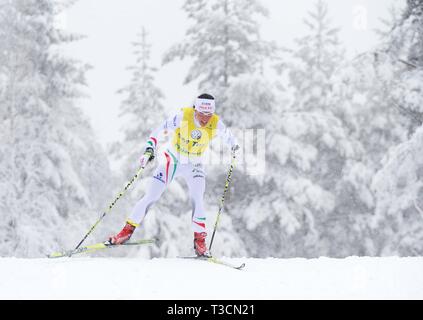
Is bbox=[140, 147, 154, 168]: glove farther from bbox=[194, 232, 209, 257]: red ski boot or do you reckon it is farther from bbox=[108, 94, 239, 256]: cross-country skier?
bbox=[194, 232, 209, 257]: red ski boot

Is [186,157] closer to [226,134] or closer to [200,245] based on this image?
[226,134]

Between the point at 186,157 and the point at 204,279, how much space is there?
235 centimetres

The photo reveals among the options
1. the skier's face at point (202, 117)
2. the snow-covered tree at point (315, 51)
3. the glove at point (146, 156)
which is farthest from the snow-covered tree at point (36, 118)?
the snow-covered tree at point (315, 51)

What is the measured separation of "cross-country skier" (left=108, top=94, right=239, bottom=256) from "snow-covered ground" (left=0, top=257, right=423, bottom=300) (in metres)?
0.74

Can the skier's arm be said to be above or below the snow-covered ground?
above

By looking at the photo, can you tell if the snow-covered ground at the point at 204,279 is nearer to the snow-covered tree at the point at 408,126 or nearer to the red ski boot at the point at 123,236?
the red ski boot at the point at 123,236

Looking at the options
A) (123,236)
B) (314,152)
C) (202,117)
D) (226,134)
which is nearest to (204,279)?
(123,236)

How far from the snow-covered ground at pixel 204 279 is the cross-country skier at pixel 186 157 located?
735 mm

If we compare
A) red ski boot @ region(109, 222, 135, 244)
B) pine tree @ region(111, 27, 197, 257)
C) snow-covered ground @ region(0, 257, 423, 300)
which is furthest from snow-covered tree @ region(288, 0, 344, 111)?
snow-covered ground @ region(0, 257, 423, 300)

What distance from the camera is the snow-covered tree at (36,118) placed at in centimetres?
1612

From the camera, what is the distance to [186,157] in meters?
7.93

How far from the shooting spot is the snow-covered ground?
17.3ft

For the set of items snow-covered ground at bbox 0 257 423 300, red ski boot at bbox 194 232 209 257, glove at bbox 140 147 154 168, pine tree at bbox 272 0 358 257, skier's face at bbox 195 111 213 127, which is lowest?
pine tree at bbox 272 0 358 257

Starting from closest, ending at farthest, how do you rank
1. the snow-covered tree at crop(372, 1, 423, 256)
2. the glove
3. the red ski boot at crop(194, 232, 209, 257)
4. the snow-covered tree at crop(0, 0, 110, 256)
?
the glove < the red ski boot at crop(194, 232, 209, 257) < the snow-covered tree at crop(372, 1, 423, 256) < the snow-covered tree at crop(0, 0, 110, 256)
